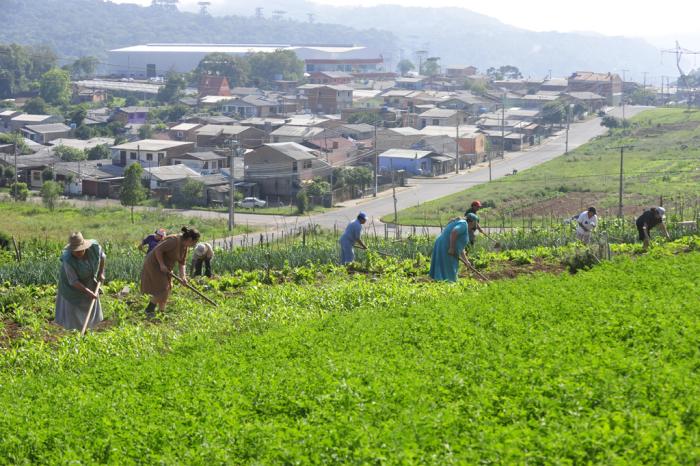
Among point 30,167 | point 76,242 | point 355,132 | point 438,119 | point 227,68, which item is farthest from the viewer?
point 227,68

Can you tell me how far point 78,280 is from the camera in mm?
10031

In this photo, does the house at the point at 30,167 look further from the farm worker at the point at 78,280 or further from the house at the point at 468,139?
the farm worker at the point at 78,280

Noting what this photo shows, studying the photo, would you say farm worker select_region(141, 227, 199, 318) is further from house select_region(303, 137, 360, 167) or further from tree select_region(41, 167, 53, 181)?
house select_region(303, 137, 360, 167)

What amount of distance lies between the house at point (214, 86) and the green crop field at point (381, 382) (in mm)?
83972

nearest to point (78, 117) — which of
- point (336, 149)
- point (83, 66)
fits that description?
point (336, 149)

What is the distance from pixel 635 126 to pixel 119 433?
70724 mm

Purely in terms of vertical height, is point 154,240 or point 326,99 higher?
point 154,240

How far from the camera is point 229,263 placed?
15.2m

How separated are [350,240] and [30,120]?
60764 mm

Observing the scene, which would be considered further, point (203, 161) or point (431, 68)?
point (431, 68)

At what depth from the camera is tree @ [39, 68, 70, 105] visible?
85.9 m

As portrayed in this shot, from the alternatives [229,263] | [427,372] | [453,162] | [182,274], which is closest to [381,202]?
[453,162]

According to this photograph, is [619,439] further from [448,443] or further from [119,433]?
[119,433]

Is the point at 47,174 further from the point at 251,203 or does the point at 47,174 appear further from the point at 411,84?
the point at 411,84
